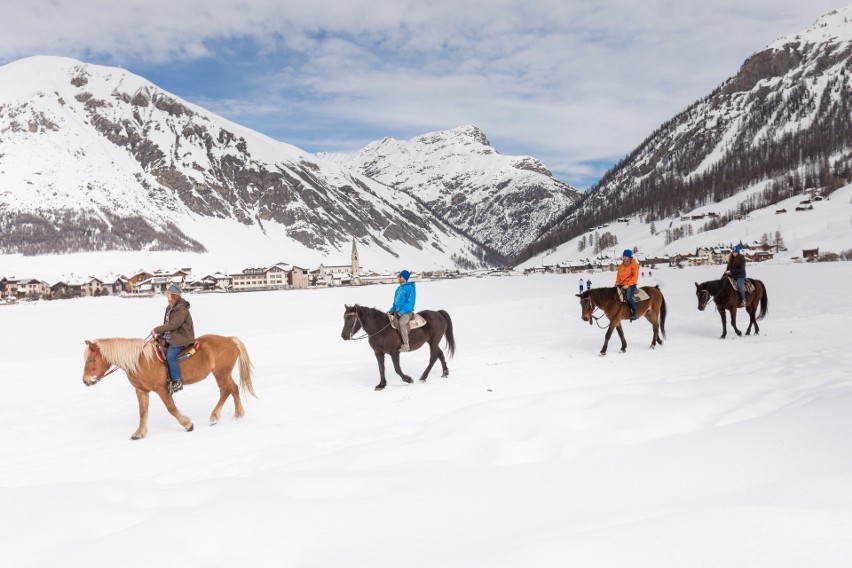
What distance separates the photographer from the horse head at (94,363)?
8740 millimetres

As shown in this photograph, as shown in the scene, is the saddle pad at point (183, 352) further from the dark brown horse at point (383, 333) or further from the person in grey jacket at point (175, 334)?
the dark brown horse at point (383, 333)

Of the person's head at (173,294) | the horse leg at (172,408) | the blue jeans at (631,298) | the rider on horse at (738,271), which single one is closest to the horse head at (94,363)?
the horse leg at (172,408)

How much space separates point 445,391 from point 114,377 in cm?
1088

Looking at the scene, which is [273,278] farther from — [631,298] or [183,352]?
[183,352]

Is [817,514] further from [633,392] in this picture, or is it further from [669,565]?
[633,392]

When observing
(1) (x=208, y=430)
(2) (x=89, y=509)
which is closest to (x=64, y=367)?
(1) (x=208, y=430)

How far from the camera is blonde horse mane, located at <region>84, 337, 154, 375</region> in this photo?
885 centimetres

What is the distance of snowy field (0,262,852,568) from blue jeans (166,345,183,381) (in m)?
1.00

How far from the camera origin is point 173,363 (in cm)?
912

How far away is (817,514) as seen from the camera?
3.15 m

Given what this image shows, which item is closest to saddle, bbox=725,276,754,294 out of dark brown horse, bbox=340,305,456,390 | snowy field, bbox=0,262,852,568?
snowy field, bbox=0,262,852,568

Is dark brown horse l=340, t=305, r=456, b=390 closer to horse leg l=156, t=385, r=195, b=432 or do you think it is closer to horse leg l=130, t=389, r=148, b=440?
horse leg l=156, t=385, r=195, b=432

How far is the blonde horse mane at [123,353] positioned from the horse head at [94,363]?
1.3 inches

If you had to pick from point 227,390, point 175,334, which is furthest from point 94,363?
point 227,390
